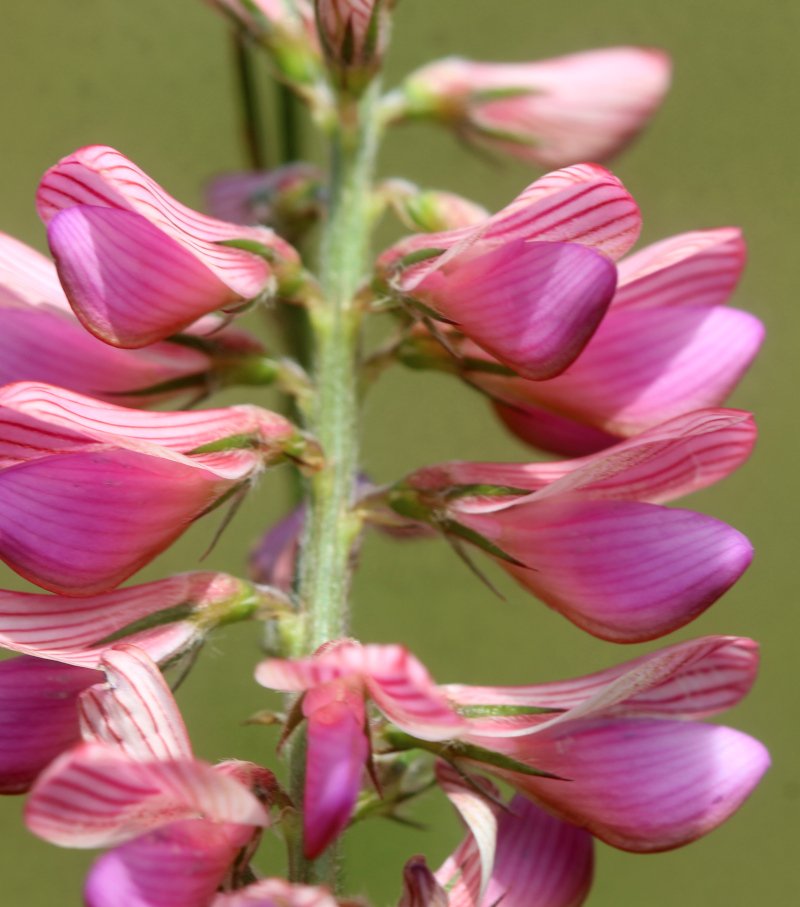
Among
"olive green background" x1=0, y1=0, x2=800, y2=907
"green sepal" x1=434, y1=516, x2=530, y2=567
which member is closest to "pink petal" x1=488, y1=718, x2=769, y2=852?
"green sepal" x1=434, y1=516, x2=530, y2=567

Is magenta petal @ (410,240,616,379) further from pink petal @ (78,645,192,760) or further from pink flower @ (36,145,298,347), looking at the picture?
pink petal @ (78,645,192,760)

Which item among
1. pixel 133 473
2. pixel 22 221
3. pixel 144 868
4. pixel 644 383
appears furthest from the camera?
pixel 22 221

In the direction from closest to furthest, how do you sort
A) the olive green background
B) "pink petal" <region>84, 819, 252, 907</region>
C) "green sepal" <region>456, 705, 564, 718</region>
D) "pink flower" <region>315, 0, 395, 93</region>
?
"pink petal" <region>84, 819, 252, 907</region> → "green sepal" <region>456, 705, 564, 718</region> → "pink flower" <region>315, 0, 395, 93</region> → the olive green background

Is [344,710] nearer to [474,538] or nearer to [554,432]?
[474,538]

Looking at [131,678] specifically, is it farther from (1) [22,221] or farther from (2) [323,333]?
(1) [22,221]

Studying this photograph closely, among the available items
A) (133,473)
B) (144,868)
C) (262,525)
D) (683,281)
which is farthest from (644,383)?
(262,525)

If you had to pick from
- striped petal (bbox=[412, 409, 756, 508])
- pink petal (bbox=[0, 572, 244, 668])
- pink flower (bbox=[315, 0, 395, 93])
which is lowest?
pink petal (bbox=[0, 572, 244, 668])

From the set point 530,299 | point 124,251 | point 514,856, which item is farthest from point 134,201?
point 514,856
